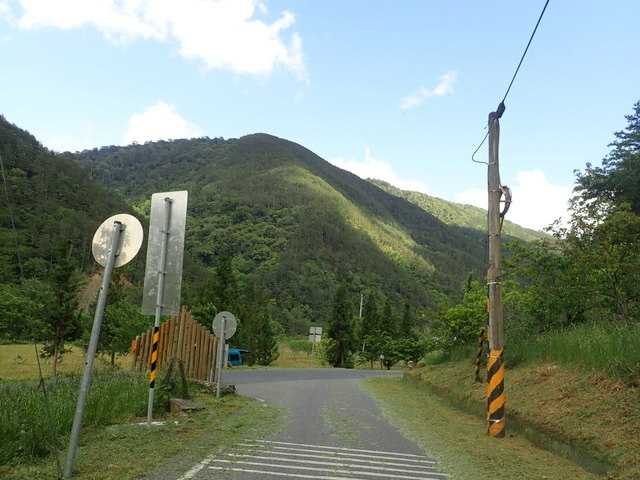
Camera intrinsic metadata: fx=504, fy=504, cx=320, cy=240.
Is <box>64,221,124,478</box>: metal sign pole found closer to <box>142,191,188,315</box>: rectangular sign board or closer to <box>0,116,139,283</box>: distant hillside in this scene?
<box>142,191,188,315</box>: rectangular sign board

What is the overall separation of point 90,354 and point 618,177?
3124 cm

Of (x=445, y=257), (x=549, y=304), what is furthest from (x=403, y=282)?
(x=549, y=304)

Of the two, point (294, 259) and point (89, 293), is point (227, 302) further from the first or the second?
point (294, 259)

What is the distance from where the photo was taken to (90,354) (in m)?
4.77

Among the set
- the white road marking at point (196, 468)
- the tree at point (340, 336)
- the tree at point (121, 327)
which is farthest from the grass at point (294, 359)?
the white road marking at point (196, 468)

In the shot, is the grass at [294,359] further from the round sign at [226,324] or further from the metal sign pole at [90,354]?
the metal sign pole at [90,354]

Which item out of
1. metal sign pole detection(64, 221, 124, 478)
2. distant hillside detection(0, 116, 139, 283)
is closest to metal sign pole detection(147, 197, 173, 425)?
metal sign pole detection(64, 221, 124, 478)

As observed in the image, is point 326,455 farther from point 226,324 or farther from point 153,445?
point 226,324

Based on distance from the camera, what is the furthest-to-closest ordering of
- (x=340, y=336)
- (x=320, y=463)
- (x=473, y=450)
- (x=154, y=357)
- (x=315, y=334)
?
(x=340, y=336) < (x=315, y=334) < (x=154, y=357) < (x=473, y=450) < (x=320, y=463)

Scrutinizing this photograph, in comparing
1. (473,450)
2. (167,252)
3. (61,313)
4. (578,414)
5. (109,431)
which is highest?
(167,252)

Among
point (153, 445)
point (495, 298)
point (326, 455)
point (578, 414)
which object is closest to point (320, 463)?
point (326, 455)

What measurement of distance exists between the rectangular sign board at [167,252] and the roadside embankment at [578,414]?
6.19 meters

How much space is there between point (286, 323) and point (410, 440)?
3377 inches

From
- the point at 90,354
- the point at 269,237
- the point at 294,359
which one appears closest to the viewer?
the point at 90,354
